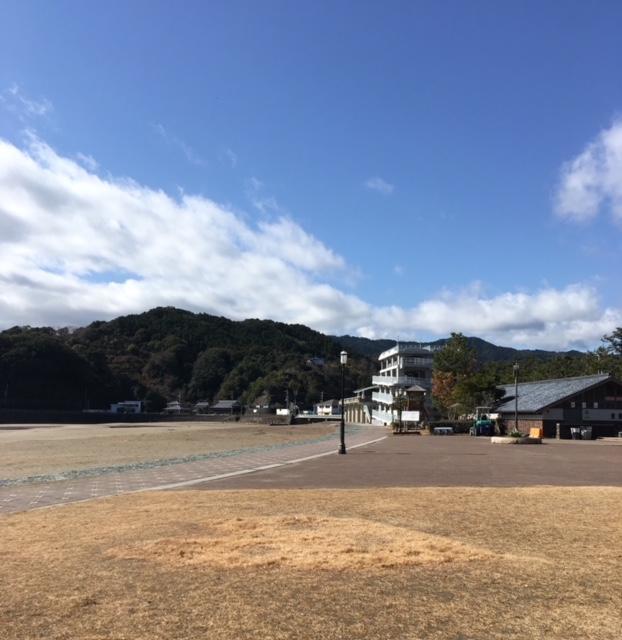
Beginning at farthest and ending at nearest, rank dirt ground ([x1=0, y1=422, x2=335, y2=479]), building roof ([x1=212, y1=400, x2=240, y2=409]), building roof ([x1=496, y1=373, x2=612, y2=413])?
building roof ([x1=212, y1=400, x2=240, y2=409]) → building roof ([x1=496, y1=373, x2=612, y2=413]) → dirt ground ([x1=0, y1=422, x2=335, y2=479])

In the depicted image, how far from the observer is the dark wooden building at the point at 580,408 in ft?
162

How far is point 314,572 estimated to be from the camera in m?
6.00

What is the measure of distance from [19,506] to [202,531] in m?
5.09

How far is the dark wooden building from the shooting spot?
1949 inches

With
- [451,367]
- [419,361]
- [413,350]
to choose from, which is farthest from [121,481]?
[413,350]

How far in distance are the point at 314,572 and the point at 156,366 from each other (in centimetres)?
18015

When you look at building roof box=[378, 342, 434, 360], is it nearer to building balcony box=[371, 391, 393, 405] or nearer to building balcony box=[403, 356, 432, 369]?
building balcony box=[403, 356, 432, 369]

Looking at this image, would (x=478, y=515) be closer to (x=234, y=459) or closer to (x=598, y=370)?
(x=234, y=459)

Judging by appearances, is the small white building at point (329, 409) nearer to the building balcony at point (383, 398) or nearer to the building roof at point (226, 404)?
the building roof at point (226, 404)

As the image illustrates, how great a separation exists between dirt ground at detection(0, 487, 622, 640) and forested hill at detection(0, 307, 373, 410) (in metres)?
138

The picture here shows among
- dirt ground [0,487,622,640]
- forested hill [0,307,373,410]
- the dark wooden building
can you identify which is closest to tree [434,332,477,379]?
the dark wooden building

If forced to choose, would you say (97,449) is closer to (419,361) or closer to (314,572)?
(314,572)

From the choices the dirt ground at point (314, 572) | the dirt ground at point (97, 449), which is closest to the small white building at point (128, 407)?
the dirt ground at point (97, 449)

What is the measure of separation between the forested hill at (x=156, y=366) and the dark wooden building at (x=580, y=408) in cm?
10340
